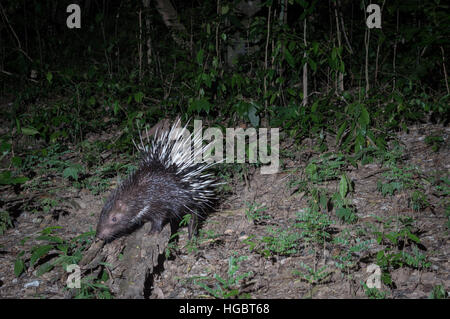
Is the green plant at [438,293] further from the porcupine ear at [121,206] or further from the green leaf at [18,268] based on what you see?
the green leaf at [18,268]

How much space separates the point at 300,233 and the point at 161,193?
1.86m

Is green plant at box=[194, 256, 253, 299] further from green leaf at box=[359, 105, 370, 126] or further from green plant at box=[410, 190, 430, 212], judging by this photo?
green leaf at box=[359, 105, 370, 126]

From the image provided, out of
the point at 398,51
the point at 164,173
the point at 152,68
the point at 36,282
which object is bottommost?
the point at 36,282

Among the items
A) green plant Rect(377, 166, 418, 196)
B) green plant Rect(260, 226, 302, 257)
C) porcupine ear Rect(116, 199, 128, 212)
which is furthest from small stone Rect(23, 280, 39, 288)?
green plant Rect(377, 166, 418, 196)

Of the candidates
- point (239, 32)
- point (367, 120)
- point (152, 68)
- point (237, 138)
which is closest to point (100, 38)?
point (152, 68)

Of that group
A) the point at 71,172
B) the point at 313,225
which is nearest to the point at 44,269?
the point at 71,172

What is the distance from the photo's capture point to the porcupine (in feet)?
16.0

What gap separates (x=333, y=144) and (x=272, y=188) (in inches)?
67.0

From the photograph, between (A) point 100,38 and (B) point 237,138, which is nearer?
(B) point 237,138

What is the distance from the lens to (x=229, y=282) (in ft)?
12.4

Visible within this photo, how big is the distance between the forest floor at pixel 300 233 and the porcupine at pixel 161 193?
0.36 metres

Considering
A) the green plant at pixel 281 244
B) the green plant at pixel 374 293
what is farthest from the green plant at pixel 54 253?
the green plant at pixel 374 293

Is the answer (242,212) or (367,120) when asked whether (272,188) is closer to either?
(242,212)

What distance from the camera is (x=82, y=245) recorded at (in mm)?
4754
